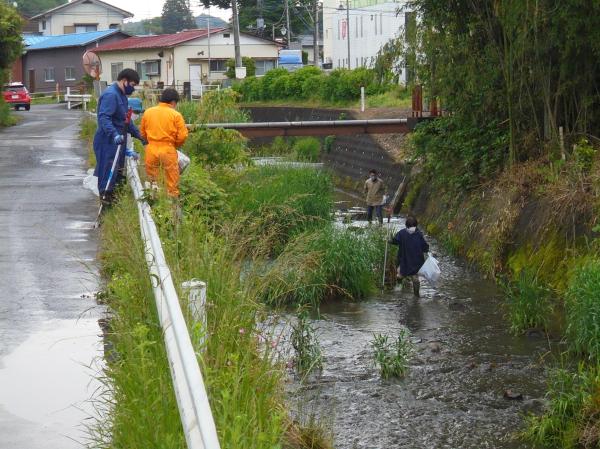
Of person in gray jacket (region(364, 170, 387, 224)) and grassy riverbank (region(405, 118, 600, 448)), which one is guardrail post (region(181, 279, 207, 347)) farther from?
person in gray jacket (region(364, 170, 387, 224))

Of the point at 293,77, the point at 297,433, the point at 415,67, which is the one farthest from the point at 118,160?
the point at 293,77

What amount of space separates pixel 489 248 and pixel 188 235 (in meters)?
10.4

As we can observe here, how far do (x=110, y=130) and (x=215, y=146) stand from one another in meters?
8.28

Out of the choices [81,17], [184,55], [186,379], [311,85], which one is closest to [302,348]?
[186,379]

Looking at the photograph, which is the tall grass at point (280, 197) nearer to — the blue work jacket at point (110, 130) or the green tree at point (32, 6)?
the blue work jacket at point (110, 130)

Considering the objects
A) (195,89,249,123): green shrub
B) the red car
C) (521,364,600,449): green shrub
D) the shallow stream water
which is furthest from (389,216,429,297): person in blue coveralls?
the red car

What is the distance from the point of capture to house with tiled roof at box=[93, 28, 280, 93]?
62.9m

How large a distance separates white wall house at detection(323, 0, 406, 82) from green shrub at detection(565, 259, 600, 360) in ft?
153

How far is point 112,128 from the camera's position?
11.9 m

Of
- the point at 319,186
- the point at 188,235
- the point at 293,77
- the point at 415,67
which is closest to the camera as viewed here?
the point at 188,235

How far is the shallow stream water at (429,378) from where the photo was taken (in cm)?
916

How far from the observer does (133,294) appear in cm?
726

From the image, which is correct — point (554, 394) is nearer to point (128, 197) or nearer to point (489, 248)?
point (128, 197)

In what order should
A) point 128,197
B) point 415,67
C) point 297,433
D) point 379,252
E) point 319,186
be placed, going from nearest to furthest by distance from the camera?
point 297,433 → point 128,197 → point 379,252 → point 319,186 → point 415,67
